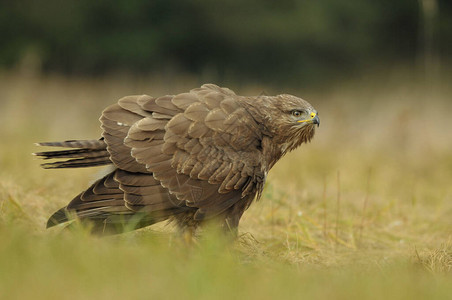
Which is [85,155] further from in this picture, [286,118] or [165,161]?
[286,118]

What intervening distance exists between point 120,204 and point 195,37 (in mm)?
13225

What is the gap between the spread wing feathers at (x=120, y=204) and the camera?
4.52 metres

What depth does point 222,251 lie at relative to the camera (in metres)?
4.23

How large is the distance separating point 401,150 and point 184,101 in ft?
19.2

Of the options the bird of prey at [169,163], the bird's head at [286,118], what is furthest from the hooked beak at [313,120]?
the bird of prey at [169,163]

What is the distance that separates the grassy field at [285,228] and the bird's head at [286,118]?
0.73m

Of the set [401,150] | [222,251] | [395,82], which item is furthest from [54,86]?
[222,251]

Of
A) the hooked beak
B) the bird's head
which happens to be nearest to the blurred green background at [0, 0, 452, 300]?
the bird's head

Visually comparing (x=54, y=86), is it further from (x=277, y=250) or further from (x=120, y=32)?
(x=277, y=250)

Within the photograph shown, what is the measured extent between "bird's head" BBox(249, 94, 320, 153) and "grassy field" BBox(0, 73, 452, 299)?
2.40 feet

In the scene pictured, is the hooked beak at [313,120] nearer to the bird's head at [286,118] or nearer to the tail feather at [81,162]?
the bird's head at [286,118]

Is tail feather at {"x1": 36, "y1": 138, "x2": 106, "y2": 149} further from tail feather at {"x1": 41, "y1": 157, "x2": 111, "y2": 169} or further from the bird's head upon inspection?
the bird's head

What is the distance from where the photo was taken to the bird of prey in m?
4.57

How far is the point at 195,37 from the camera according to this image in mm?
17406
